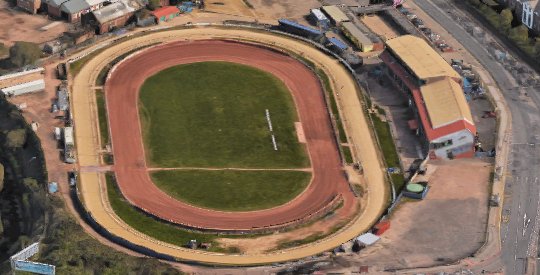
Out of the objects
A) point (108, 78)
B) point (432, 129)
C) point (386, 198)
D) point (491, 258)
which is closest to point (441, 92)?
point (432, 129)

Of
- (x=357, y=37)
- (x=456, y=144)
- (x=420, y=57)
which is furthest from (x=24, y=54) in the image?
(x=456, y=144)

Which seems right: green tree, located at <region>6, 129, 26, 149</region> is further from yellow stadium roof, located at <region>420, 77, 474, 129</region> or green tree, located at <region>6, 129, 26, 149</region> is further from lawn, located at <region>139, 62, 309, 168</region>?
yellow stadium roof, located at <region>420, 77, 474, 129</region>

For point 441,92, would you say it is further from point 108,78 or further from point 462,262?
point 108,78

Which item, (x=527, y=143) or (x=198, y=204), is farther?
(x=527, y=143)

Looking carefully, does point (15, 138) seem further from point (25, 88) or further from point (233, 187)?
point (233, 187)

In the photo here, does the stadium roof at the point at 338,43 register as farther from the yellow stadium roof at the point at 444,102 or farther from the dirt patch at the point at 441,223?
the dirt patch at the point at 441,223

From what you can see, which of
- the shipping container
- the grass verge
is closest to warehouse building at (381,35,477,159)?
the grass verge
